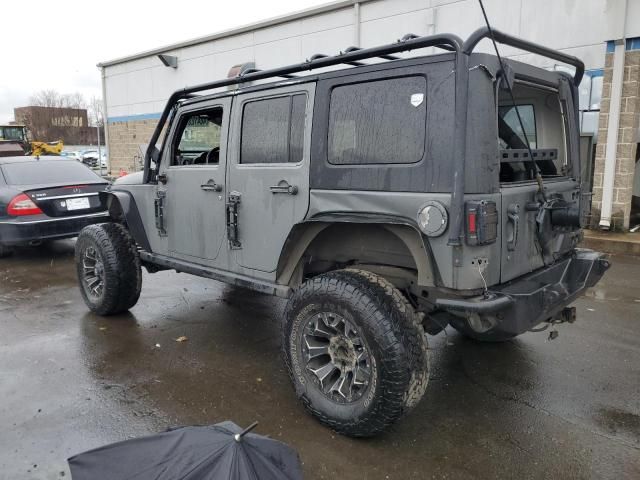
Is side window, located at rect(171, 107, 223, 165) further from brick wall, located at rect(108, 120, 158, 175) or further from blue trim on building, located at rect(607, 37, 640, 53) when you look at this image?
brick wall, located at rect(108, 120, 158, 175)

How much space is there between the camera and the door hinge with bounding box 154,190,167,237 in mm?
4762

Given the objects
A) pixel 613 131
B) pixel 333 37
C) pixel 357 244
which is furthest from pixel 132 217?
pixel 333 37

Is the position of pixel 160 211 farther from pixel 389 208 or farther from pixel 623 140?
pixel 623 140

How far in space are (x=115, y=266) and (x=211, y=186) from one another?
1541 millimetres

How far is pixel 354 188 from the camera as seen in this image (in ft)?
10.8

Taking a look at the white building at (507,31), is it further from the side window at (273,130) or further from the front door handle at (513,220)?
the front door handle at (513,220)

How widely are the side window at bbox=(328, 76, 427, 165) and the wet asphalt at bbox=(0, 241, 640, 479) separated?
167 centimetres

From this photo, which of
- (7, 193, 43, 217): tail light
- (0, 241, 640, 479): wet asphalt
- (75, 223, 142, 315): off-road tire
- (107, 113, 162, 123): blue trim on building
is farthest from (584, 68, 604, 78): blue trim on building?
(107, 113, 162, 123): blue trim on building

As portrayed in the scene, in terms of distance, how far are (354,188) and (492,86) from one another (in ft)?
3.17

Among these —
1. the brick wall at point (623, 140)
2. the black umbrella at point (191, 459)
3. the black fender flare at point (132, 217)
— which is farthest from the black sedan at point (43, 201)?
the brick wall at point (623, 140)

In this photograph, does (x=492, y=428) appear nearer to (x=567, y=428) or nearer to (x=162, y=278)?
(x=567, y=428)

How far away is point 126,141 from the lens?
69.4 ft

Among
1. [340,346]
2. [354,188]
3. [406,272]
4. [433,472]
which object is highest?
[354,188]

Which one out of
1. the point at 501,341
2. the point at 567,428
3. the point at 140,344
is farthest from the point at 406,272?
the point at 140,344
